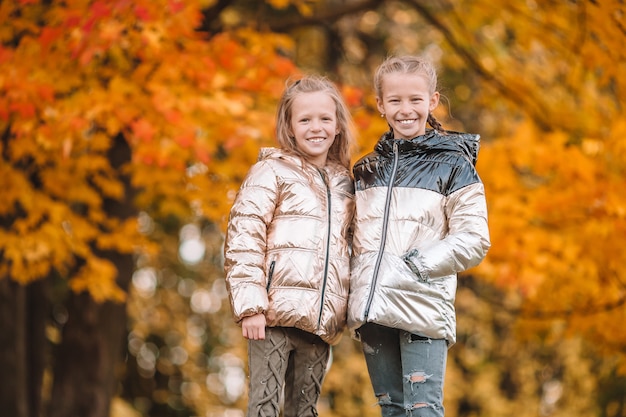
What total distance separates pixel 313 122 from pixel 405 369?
3.18 feet

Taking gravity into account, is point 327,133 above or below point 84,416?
above

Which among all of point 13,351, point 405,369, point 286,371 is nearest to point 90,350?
point 13,351

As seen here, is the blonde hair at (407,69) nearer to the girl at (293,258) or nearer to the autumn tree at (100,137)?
the girl at (293,258)

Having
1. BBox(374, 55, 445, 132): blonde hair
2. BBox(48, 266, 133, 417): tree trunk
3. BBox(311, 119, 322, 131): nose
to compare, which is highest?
BBox(374, 55, 445, 132): blonde hair

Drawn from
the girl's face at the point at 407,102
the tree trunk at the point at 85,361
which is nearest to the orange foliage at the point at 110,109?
the tree trunk at the point at 85,361

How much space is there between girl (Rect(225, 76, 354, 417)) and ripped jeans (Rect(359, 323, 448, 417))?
0.52 feet

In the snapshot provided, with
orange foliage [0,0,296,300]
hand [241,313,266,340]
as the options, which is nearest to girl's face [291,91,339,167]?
hand [241,313,266,340]

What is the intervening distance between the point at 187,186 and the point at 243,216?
3094mm

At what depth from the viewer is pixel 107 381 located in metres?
7.27

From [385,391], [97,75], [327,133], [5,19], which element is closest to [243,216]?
[327,133]

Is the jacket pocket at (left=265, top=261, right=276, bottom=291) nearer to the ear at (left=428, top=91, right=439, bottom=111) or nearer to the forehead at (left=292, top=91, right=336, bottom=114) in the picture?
the forehead at (left=292, top=91, right=336, bottom=114)

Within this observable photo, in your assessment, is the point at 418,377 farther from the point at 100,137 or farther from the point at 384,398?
the point at 100,137

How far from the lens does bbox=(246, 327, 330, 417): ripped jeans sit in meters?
2.88

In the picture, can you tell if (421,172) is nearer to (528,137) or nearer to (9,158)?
(528,137)
